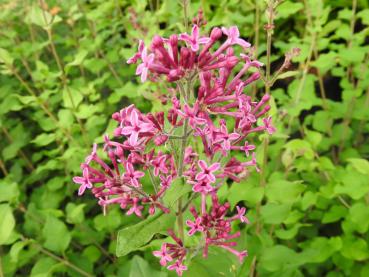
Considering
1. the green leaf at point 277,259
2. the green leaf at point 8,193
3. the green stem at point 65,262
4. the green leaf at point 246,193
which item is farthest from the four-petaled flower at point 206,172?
the green stem at point 65,262

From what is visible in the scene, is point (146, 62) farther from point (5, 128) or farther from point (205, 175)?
point (5, 128)

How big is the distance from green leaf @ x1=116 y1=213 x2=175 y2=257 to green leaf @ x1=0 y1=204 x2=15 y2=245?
83cm

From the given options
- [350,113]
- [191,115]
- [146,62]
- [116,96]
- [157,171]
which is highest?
[146,62]

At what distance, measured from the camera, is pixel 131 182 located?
129 cm

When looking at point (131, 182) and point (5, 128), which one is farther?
point (5, 128)

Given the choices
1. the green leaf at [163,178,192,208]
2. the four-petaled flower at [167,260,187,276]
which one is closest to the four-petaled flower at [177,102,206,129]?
the green leaf at [163,178,192,208]

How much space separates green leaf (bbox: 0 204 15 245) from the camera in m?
1.77

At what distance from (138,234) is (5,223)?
899 mm

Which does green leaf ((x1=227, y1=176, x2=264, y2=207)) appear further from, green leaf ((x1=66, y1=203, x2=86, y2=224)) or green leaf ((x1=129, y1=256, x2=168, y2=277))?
green leaf ((x1=66, y1=203, x2=86, y2=224))

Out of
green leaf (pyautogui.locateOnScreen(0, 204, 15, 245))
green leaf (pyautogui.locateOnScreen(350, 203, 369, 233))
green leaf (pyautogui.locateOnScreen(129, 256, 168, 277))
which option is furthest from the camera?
green leaf (pyautogui.locateOnScreen(350, 203, 369, 233))

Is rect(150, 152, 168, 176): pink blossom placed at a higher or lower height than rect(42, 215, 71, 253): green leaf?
higher

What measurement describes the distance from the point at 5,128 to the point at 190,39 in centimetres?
237

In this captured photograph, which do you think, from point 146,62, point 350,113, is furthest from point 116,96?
point 146,62

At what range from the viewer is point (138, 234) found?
1165mm
